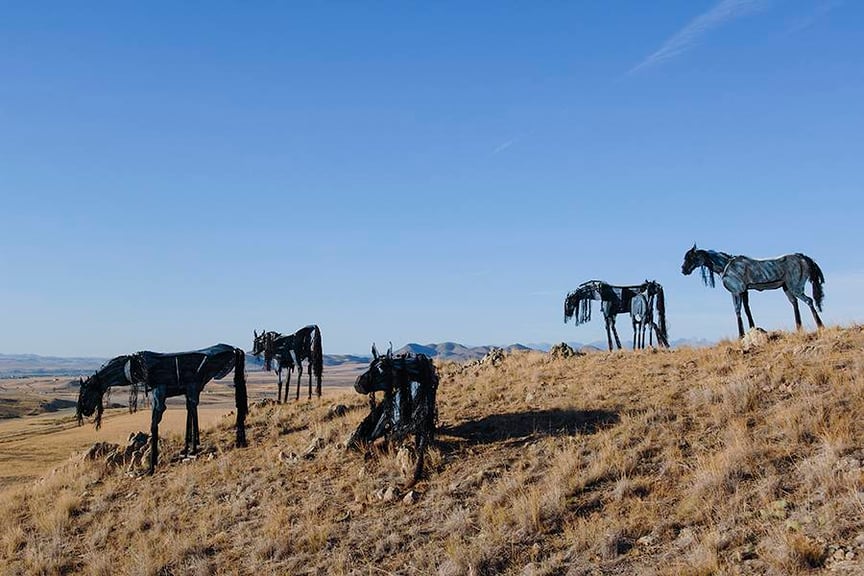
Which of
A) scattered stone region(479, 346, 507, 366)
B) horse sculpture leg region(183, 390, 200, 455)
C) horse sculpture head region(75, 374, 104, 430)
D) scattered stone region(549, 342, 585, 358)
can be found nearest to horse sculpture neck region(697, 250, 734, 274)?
scattered stone region(549, 342, 585, 358)

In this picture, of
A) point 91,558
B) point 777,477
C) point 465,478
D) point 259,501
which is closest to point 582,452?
point 465,478

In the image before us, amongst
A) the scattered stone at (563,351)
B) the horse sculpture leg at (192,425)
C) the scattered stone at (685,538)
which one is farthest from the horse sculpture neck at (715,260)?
the horse sculpture leg at (192,425)

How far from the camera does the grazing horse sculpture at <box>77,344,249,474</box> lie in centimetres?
1712

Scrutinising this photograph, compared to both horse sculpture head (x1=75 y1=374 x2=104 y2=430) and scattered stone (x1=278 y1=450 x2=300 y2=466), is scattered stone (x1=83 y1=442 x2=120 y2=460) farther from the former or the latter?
scattered stone (x1=278 y1=450 x2=300 y2=466)

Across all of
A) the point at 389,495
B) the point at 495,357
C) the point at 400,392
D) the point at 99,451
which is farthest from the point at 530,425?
the point at 99,451

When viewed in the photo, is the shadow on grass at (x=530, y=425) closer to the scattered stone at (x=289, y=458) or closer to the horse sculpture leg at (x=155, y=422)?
the scattered stone at (x=289, y=458)

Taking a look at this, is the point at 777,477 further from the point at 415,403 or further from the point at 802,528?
the point at 415,403

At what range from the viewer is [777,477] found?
381 inches

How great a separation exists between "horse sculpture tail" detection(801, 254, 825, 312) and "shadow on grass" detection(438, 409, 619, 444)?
29.8 feet

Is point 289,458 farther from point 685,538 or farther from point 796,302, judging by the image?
point 796,302

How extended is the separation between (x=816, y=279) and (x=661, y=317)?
5.68 m

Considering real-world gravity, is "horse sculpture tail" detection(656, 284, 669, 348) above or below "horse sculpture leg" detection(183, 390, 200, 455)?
above

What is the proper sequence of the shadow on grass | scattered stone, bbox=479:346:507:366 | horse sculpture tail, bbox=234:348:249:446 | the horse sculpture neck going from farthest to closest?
scattered stone, bbox=479:346:507:366, the horse sculpture neck, horse sculpture tail, bbox=234:348:249:446, the shadow on grass

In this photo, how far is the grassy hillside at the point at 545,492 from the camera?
346 inches
